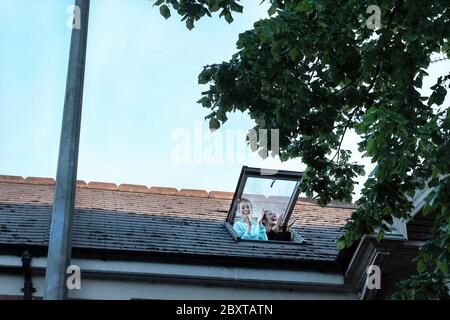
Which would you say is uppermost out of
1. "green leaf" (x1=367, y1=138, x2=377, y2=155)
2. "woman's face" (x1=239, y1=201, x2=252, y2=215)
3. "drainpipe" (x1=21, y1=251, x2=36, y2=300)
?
"woman's face" (x1=239, y1=201, x2=252, y2=215)

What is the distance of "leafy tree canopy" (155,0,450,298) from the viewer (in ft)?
20.1

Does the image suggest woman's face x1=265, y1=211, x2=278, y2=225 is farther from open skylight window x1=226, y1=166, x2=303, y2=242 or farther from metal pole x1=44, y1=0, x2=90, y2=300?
metal pole x1=44, y1=0, x2=90, y2=300

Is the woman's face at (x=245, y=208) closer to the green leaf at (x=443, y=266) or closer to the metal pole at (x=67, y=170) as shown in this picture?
the green leaf at (x=443, y=266)

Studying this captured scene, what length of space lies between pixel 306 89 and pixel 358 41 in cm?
82

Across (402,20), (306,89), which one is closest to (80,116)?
(306,89)

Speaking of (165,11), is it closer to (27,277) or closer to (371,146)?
(371,146)

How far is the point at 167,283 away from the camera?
8.92 metres

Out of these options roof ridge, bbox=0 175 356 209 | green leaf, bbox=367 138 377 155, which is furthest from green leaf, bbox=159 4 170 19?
roof ridge, bbox=0 175 356 209

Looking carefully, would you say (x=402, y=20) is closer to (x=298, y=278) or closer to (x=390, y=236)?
(x=390, y=236)

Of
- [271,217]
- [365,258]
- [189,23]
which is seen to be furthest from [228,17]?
[271,217]

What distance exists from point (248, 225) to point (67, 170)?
20.7ft

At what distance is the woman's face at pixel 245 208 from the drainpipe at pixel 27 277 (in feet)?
12.7

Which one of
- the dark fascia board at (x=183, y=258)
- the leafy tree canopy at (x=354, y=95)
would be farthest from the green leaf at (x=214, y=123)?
the dark fascia board at (x=183, y=258)

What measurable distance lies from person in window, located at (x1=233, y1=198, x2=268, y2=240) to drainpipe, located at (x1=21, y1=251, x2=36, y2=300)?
11.0 feet
